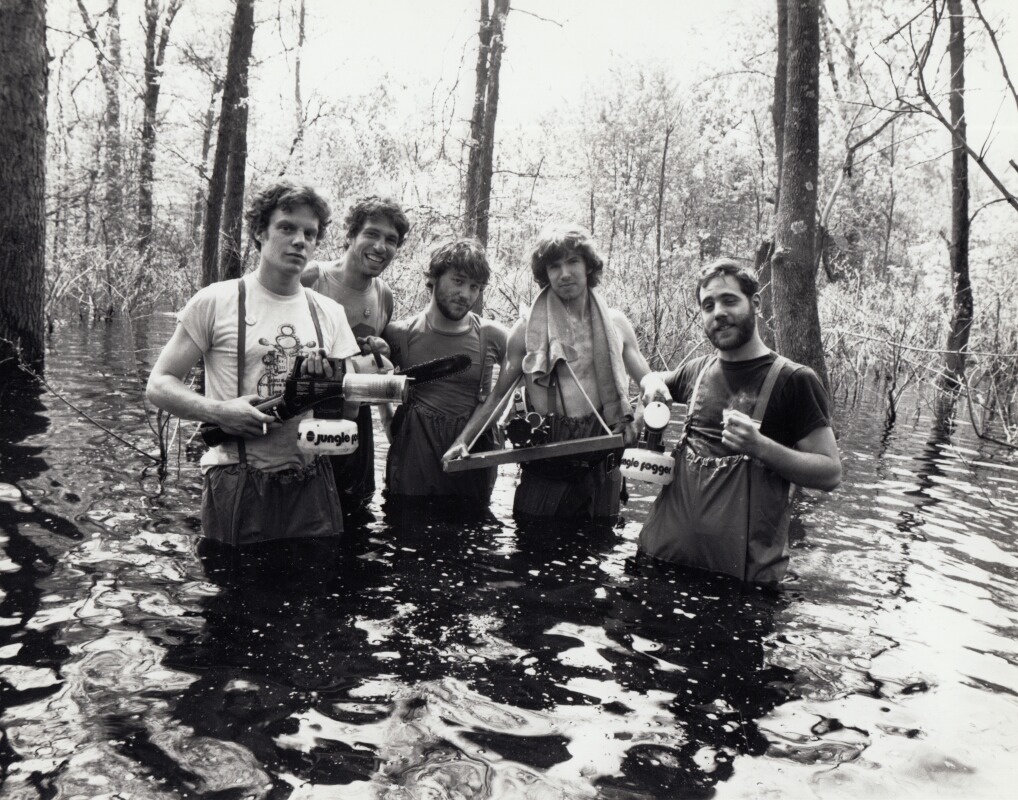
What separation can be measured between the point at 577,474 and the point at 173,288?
55.3ft

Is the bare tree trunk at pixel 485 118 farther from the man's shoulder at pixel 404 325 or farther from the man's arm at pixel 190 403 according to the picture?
the man's arm at pixel 190 403

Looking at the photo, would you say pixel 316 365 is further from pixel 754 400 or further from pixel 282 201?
pixel 754 400

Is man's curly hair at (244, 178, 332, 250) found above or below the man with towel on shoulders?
above

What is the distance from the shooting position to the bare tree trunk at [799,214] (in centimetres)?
725

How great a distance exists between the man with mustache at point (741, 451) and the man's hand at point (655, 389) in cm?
15

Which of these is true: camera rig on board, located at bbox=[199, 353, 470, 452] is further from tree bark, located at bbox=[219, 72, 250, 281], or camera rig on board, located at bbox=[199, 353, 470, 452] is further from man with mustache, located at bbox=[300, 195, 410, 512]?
tree bark, located at bbox=[219, 72, 250, 281]

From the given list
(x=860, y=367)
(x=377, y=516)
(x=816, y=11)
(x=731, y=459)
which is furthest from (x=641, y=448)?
(x=860, y=367)

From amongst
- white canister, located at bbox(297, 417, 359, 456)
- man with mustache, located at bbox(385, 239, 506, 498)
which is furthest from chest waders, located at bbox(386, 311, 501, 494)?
white canister, located at bbox(297, 417, 359, 456)

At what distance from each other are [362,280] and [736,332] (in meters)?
2.36

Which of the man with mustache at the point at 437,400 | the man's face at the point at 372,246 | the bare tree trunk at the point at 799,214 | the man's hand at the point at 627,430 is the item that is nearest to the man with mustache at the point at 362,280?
the man's face at the point at 372,246

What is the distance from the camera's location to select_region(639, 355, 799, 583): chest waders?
3707 millimetres

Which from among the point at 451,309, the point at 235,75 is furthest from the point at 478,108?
the point at 451,309

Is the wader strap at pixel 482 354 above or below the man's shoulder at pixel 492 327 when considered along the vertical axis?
below

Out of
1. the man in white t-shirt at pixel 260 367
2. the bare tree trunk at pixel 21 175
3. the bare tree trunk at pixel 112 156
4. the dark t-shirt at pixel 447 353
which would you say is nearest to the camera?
the man in white t-shirt at pixel 260 367
